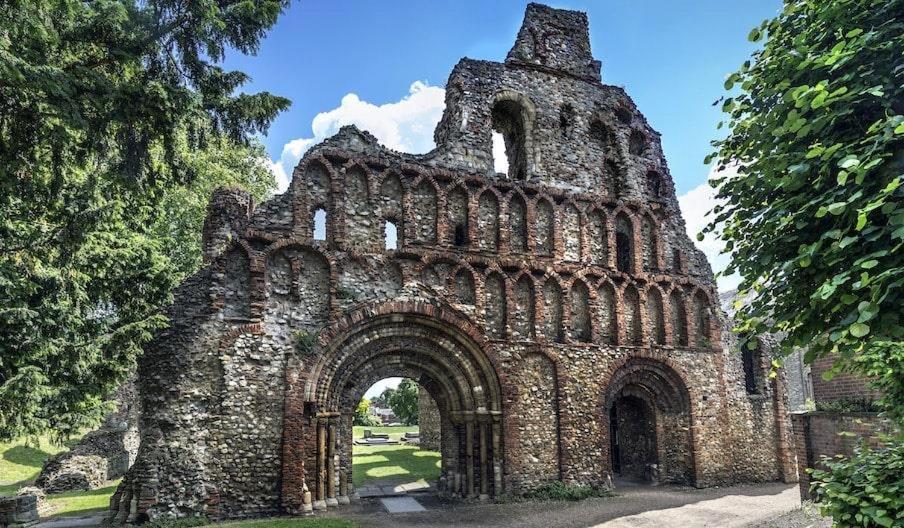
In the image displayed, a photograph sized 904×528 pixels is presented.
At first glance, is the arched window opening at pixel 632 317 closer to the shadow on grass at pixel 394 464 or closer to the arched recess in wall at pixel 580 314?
the arched recess in wall at pixel 580 314

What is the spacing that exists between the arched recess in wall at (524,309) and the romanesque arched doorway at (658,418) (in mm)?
2755

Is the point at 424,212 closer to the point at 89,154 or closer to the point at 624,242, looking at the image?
the point at 624,242

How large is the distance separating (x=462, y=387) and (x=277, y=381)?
14.7ft

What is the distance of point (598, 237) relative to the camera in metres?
16.2

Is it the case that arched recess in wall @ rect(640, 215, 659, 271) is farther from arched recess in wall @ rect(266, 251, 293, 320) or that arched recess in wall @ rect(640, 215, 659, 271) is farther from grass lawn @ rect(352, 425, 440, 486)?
arched recess in wall @ rect(266, 251, 293, 320)

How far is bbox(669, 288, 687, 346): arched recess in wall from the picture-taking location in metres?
16.3

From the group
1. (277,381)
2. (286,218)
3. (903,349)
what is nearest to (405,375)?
(277,381)

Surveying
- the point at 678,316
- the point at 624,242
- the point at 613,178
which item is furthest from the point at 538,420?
the point at 613,178

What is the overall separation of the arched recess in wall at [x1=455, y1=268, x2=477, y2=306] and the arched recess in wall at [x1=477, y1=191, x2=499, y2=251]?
0.93 meters

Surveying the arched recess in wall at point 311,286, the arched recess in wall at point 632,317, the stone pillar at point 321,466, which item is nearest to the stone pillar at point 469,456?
the stone pillar at point 321,466

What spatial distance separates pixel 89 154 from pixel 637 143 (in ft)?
49.8

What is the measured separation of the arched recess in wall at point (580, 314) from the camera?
49.7ft

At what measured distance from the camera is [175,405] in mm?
11516

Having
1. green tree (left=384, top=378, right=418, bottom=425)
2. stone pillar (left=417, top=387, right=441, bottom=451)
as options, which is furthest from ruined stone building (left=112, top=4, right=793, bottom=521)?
green tree (left=384, top=378, right=418, bottom=425)
